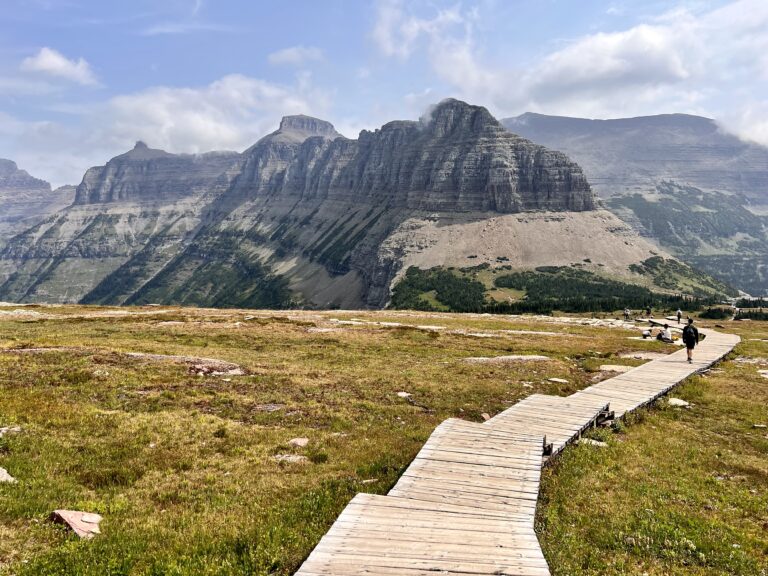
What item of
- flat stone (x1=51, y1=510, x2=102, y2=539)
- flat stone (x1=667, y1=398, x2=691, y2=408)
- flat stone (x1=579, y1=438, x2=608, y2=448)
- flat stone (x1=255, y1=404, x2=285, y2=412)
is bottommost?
flat stone (x1=255, y1=404, x2=285, y2=412)

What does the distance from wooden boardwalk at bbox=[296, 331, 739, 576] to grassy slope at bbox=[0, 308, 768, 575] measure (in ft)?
3.73

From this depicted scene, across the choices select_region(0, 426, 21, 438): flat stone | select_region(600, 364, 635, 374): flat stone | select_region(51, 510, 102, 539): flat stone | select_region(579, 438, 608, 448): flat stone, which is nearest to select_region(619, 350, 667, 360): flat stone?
select_region(600, 364, 635, 374): flat stone

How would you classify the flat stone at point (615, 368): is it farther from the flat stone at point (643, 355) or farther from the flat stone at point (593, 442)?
the flat stone at point (593, 442)

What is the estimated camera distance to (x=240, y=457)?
1655cm

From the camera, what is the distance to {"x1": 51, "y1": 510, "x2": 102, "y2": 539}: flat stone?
10969mm

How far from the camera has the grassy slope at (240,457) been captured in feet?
35.4

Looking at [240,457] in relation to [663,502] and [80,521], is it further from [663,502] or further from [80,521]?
[663,502]

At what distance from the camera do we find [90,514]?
11.9m

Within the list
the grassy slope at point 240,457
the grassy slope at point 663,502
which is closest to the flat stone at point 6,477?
the grassy slope at point 240,457

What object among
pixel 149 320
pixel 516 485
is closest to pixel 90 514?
pixel 516 485

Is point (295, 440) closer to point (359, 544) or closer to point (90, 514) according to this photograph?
point (90, 514)

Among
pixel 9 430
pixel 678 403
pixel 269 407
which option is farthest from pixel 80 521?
pixel 678 403

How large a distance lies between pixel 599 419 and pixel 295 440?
1431 cm

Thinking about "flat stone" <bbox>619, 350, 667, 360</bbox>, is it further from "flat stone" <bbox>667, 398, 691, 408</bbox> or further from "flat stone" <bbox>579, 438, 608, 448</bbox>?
"flat stone" <bbox>579, 438, 608, 448</bbox>
